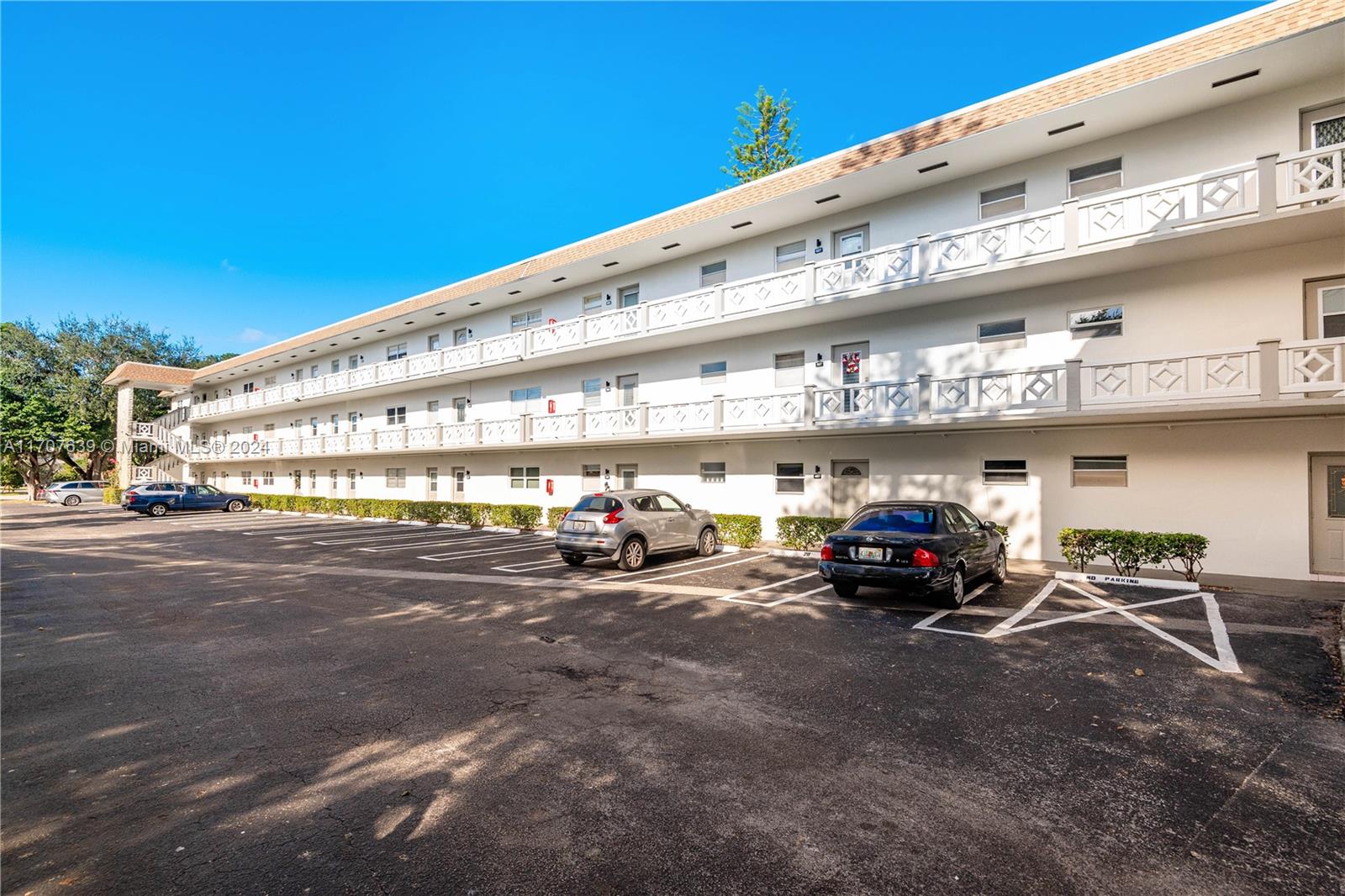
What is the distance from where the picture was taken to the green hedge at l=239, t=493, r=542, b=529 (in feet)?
Answer: 71.5

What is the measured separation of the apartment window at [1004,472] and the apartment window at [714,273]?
374 inches

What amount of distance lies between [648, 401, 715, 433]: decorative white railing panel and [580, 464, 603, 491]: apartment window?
4.08m

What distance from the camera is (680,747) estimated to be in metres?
4.42

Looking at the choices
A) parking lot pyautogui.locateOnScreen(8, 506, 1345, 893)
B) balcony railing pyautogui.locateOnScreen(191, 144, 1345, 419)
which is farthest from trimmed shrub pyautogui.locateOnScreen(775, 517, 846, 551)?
parking lot pyautogui.locateOnScreen(8, 506, 1345, 893)

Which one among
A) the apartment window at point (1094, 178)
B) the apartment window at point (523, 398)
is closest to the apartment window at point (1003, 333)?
the apartment window at point (1094, 178)

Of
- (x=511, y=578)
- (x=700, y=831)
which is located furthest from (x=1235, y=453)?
(x=511, y=578)

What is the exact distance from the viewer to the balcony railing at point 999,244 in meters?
9.85

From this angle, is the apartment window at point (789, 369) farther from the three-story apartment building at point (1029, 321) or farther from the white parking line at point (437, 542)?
the white parking line at point (437, 542)

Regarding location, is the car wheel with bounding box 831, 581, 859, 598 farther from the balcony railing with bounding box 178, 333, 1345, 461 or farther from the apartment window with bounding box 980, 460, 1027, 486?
the apartment window with bounding box 980, 460, 1027, 486

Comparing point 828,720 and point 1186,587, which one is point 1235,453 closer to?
point 1186,587

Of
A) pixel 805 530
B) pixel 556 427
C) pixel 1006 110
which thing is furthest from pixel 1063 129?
pixel 556 427

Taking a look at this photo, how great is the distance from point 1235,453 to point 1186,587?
3399 millimetres

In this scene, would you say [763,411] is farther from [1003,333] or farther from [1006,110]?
[1006,110]

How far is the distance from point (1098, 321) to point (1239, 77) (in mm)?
4642
